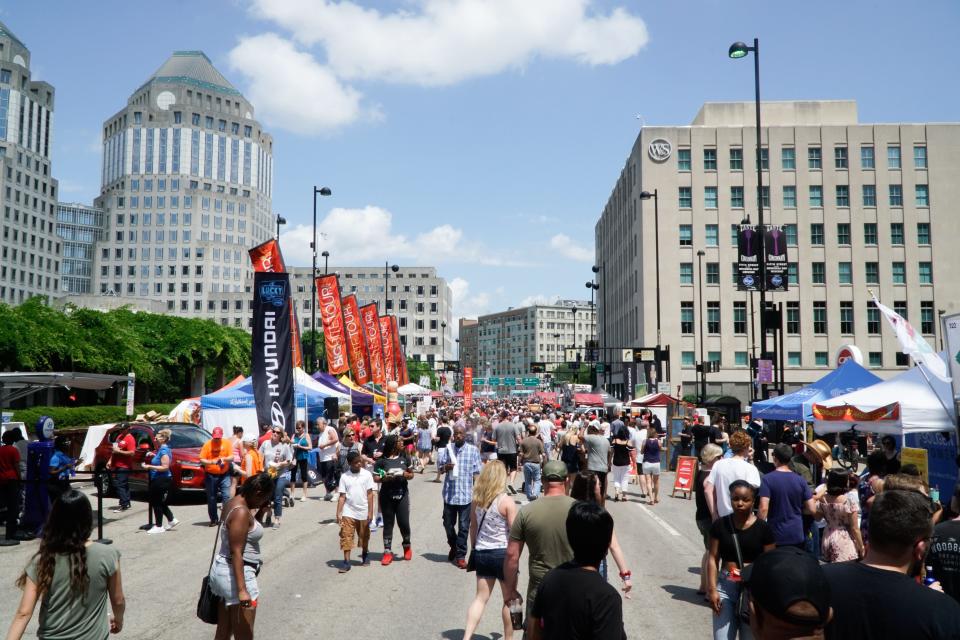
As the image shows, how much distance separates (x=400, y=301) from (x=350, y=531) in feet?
463

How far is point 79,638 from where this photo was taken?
4.32 meters

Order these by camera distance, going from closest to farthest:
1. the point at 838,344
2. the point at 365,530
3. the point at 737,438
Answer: the point at 737,438 → the point at 365,530 → the point at 838,344

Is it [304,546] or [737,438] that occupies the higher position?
[737,438]

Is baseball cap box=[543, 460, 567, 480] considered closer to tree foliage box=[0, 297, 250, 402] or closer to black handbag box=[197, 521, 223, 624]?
black handbag box=[197, 521, 223, 624]

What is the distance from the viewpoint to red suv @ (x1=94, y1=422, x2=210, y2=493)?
1705 cm

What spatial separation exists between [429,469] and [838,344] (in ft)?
167

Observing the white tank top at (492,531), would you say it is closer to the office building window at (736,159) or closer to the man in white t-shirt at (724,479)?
the man in white t-shirt at (724,479)

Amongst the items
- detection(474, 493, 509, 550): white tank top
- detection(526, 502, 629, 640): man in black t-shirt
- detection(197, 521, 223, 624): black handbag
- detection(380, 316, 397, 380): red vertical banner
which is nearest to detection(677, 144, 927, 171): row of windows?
detection(380, 316, 397, 380): red vertical banner

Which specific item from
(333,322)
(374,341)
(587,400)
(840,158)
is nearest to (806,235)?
(840,158)

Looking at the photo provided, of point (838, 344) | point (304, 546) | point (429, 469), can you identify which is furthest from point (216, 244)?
point (304, 546)

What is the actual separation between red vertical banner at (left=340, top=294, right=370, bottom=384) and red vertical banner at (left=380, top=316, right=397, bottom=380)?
162 inches

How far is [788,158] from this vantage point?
66.3 meters

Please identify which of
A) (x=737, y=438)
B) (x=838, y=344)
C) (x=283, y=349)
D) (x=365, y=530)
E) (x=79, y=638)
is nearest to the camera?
(x=79, y=638)

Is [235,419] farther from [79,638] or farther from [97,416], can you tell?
Answer: [79,638]
